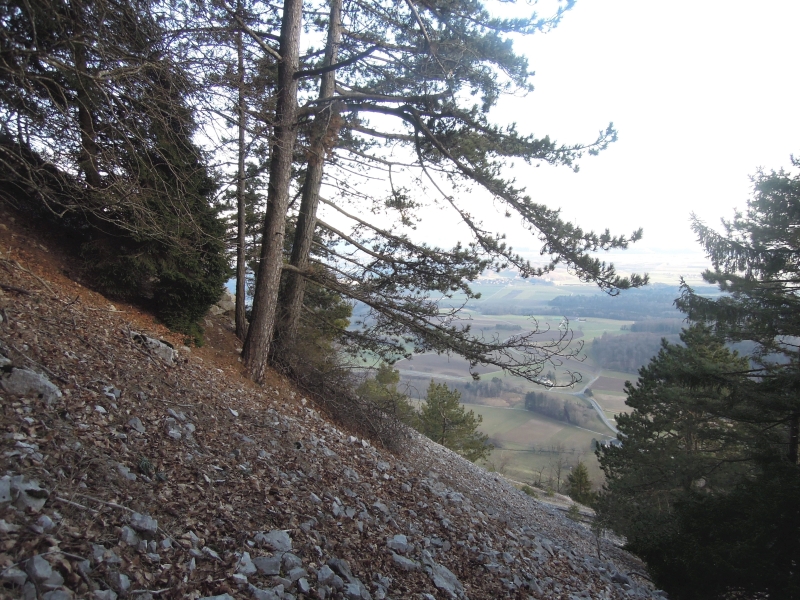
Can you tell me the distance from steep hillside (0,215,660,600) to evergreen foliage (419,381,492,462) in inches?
769

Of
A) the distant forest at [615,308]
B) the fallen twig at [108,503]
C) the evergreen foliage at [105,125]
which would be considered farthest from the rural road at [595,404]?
the fallen twig at [108,503]

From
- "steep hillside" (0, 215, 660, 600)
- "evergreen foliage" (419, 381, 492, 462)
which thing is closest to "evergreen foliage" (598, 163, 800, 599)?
"steep hillside" (0, 215, 660, 600)

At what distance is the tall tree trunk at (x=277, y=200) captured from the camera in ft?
23.5

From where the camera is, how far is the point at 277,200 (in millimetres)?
7652

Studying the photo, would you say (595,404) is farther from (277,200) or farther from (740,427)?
(277,200)

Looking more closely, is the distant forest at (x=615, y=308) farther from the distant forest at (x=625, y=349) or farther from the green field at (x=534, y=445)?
the green field at (x=534, y=445)

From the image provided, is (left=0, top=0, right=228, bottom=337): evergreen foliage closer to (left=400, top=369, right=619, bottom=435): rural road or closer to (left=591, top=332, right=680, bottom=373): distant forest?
(left=591, top=332, right=680, bottom=373): distant forest

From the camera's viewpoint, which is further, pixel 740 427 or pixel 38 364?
pixel 740 427

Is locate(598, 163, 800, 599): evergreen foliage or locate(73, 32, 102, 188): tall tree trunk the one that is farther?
locate(598, 163, 800, 599): evergreen foliage

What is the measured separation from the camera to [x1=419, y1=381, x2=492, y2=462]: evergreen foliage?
2636cm

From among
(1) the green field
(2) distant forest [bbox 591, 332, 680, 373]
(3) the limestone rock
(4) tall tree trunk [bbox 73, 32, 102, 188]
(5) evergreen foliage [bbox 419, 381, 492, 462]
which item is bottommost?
(1) the green field

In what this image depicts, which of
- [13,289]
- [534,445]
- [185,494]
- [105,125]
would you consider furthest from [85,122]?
[534,445]

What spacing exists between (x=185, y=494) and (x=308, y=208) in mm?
6568

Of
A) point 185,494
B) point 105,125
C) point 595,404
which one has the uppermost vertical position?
point 105,125
